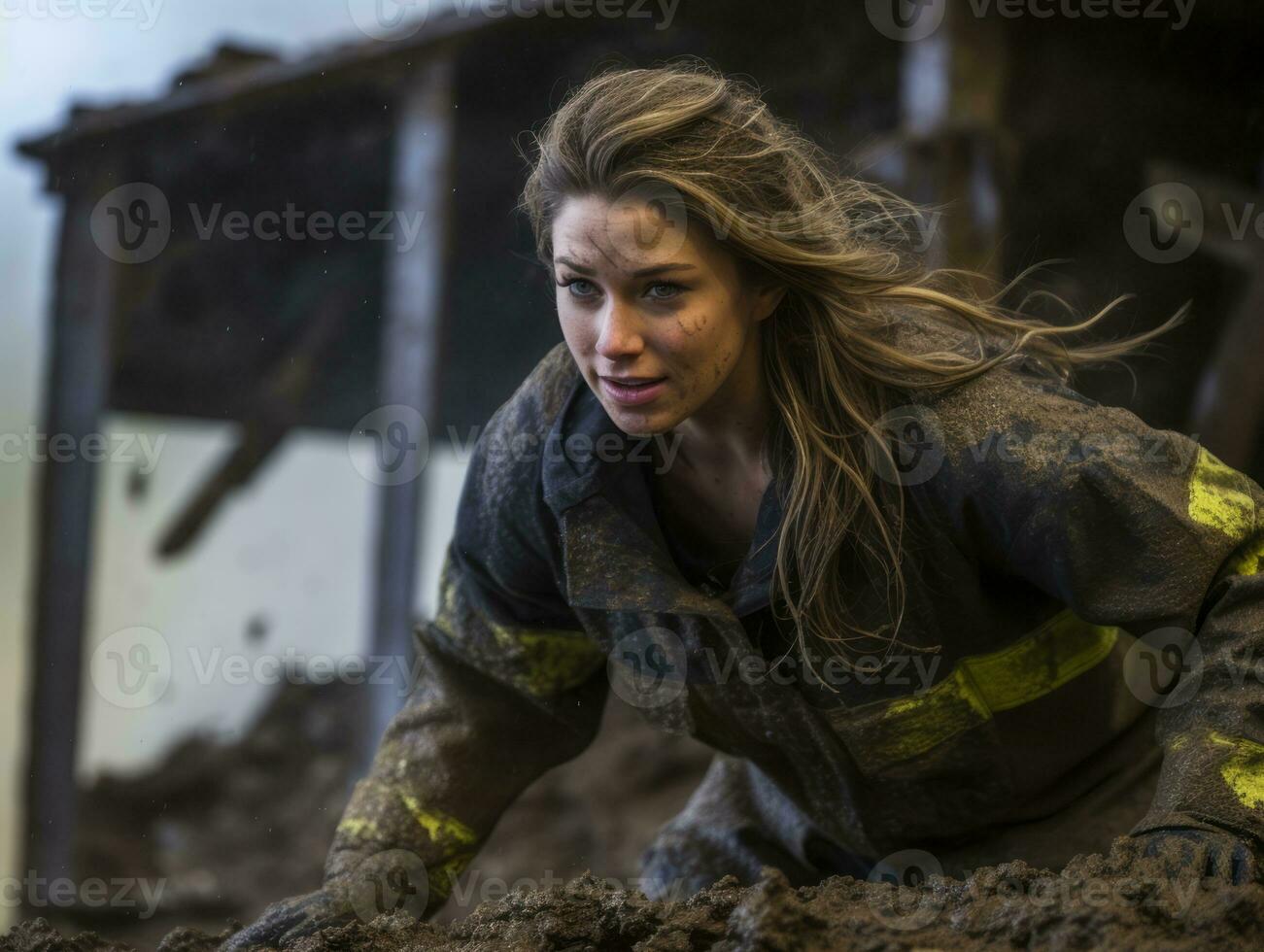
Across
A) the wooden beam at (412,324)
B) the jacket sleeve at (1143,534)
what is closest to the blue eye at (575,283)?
the jacket sleeve at (1143,534)

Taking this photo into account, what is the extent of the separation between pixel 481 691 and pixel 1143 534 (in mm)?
1018

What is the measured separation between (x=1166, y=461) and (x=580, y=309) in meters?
0.77

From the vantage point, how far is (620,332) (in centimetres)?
182

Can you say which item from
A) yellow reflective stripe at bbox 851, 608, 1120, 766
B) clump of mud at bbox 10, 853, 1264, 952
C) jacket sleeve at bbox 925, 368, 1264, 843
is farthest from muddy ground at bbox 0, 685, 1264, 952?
yellow reflective stripe at bbox 851, 608, 1120, 766

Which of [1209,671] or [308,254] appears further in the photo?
[308,254]

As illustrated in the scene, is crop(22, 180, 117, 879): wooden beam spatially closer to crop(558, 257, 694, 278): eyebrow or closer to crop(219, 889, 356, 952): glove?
crop(219, 889, 356, 952): glove

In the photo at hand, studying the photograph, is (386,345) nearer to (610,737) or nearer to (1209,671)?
(610,737)

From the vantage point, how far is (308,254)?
5766mm

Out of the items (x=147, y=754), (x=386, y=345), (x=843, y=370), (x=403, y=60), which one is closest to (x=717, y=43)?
(x=403, y=60)

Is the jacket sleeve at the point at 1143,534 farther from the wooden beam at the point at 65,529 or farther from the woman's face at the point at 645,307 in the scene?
the wooden beam at the point at 65,529

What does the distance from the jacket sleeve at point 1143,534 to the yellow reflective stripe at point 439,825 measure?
885 mm

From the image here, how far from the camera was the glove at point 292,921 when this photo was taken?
1.94m

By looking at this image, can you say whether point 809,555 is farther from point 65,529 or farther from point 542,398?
point 65,529

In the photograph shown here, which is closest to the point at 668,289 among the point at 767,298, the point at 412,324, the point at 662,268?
the point at 662,268
